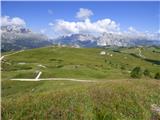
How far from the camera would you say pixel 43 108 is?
682 inches

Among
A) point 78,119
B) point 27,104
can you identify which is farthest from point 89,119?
point 27,104

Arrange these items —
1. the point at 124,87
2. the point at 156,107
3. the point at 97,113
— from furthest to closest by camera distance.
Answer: the point at 124,87
the point at 156,107
the point at 97,113

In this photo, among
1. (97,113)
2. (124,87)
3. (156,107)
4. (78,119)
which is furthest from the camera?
(124,87)

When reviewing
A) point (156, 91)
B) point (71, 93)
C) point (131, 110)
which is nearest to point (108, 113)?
point (131, 110)

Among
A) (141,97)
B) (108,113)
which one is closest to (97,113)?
(108,113)

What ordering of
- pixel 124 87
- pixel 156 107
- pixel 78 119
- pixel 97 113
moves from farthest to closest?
pixel 124 87, pixel 156 107, pixel 97 113, pixel 78 119

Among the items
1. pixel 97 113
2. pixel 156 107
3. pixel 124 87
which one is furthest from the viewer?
pixel 124 87

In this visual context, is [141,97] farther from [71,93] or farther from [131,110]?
[71,93]

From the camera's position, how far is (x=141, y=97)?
1998 centimetres

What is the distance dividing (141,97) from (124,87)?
183cm

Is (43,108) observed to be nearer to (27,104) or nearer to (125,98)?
(27,104)

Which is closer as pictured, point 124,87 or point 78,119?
point 78,119

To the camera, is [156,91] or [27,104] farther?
[156,91]

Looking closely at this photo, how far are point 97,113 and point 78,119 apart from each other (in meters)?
1.55
